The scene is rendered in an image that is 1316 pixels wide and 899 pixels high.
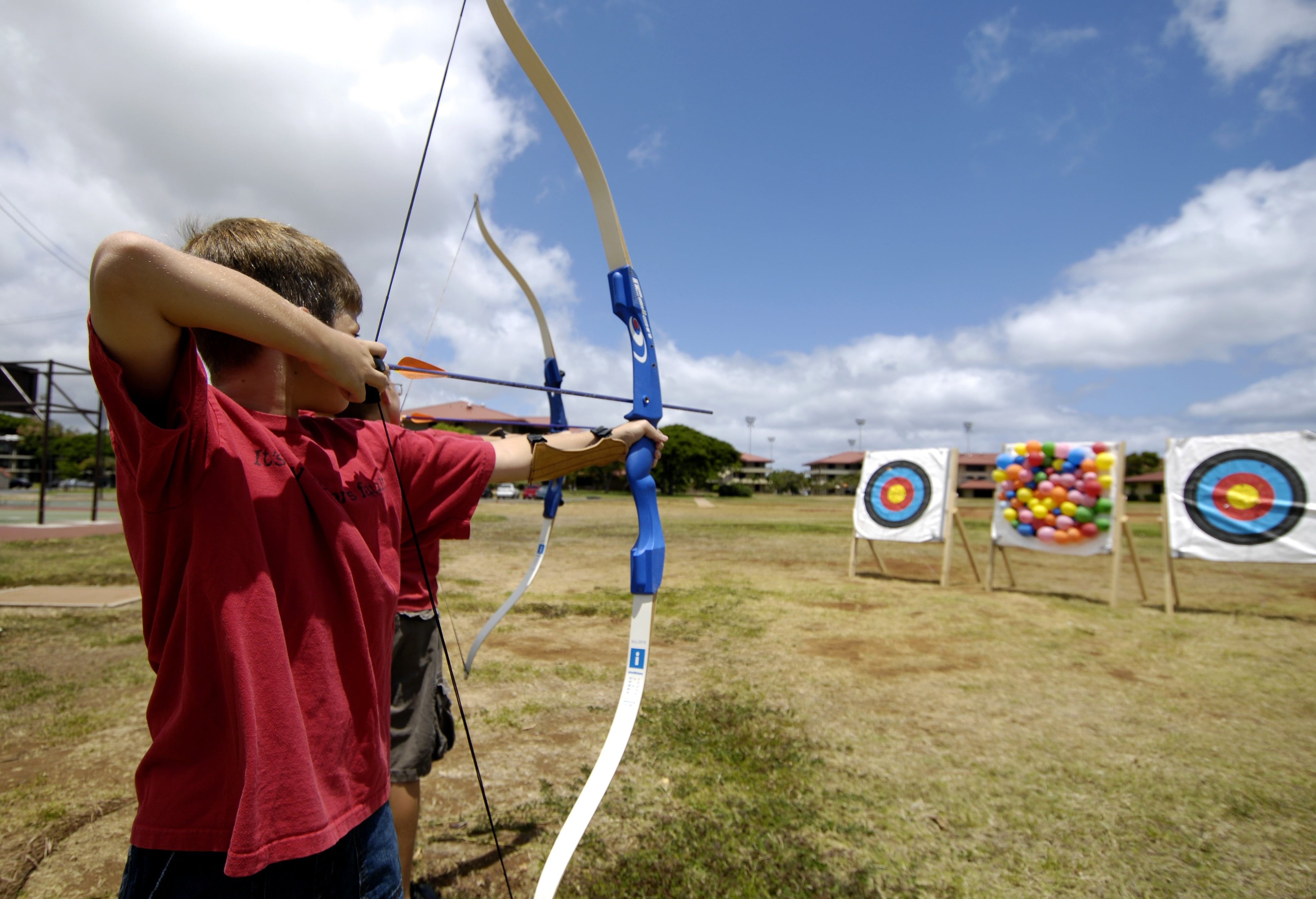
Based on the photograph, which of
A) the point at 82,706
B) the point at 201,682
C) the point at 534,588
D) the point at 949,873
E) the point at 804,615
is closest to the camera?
the point at 201,682

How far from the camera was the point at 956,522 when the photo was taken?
25.5 feet

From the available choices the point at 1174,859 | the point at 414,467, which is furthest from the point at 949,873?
the point at 414,467

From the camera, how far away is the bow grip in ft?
6.05

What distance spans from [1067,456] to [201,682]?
316 inches

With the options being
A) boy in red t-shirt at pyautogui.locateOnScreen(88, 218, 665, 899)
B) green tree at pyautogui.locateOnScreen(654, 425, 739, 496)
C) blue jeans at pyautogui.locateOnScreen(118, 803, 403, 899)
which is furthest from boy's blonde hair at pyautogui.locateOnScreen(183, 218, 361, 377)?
green tree at pyautogui.locateOnScreen(654, 425, 739, 496)

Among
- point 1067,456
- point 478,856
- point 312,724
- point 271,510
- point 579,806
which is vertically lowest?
point 478,856

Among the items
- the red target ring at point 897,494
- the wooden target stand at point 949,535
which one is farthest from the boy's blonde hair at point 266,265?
the red target ring at point 897,494

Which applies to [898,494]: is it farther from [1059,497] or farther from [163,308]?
[163,308]

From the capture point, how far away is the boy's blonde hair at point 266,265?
36.8 inches

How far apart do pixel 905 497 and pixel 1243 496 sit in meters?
3.26

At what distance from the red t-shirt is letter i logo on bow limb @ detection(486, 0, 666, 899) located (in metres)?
0.83

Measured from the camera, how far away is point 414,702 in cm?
180

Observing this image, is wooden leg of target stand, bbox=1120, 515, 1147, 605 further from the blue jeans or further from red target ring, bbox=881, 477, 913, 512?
the blue jeans

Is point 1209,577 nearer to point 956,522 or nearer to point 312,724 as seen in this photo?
point 956,522
